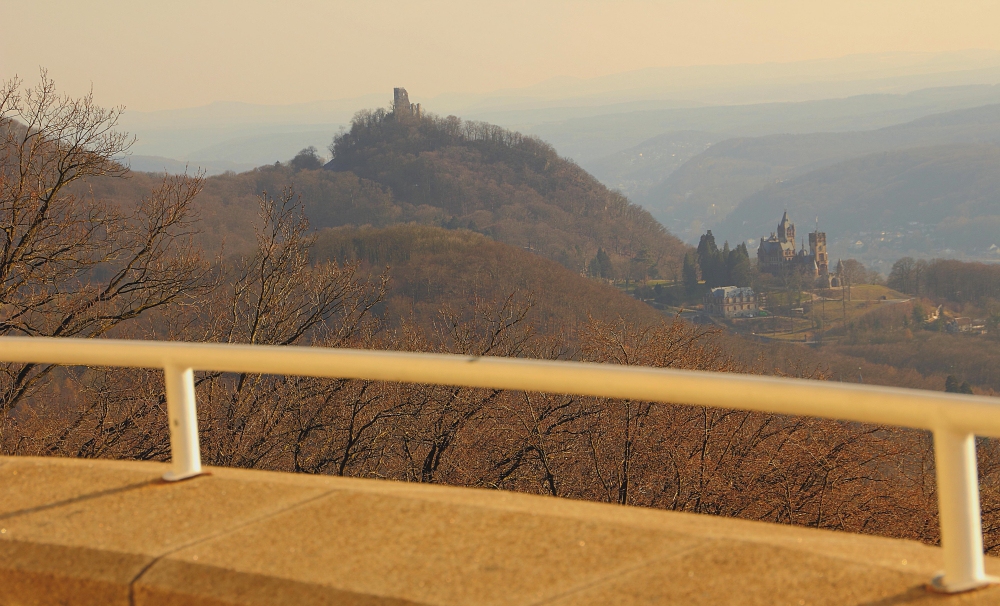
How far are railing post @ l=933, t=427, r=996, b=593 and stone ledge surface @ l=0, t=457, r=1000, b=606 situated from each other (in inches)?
1.8

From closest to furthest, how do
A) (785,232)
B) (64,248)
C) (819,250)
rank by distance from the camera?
(64,248) < (819,250) < (785,232)

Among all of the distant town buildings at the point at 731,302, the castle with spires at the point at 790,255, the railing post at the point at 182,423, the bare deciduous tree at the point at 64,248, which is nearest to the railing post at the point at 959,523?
the railing post at the point at 182,423

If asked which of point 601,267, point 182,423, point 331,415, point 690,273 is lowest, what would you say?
point 690,273

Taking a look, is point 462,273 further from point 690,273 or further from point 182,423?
point 182,423

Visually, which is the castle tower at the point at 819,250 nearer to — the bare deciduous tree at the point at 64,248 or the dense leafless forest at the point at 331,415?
the dense leafless forest at the point at 331,415

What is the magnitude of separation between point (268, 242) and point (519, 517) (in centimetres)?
2267

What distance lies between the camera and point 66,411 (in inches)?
836

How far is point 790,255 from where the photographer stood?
637 ft

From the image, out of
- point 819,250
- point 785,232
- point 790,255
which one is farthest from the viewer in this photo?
point 785,232

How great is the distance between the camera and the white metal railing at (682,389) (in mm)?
2123

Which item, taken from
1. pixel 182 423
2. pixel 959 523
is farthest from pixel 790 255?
pixel 959 523

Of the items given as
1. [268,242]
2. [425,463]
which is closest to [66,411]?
[268,242]

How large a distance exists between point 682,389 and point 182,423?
193 centimetres

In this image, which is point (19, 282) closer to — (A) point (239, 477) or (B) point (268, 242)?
(B) point (268, 242)
